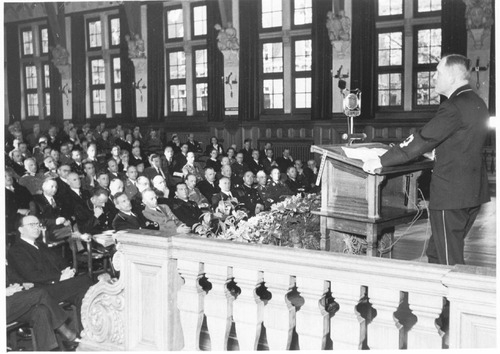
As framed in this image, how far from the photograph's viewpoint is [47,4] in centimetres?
2012

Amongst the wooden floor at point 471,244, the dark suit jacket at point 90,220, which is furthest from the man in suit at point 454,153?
the dark suit jacket at point 90,220

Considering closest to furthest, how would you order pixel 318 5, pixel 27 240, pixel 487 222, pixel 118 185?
pixel 27 240, pixel 118 185, pixel 487 222, pixel 318 5

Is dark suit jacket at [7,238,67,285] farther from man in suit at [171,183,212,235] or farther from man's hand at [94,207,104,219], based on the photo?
man in suit at [171,183,212,235]

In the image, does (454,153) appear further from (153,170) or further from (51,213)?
(153,170)

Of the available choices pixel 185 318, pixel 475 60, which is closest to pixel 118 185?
pixel 185 318

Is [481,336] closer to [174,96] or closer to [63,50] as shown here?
[174,96]

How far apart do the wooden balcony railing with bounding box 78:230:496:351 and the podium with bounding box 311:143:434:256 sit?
1047 millimetres

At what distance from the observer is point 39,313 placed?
4.22 meters

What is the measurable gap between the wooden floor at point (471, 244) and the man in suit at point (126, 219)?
107 inches

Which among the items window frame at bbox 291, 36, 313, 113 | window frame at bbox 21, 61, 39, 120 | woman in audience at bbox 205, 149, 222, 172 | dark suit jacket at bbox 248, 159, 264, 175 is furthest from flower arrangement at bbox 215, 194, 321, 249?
window frame at bbox 21, 61, 39, 120

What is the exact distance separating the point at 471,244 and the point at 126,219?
4010 mm

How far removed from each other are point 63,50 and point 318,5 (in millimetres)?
9698

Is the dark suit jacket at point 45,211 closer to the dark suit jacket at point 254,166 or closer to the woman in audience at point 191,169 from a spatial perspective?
the woman in audience at point 191,169

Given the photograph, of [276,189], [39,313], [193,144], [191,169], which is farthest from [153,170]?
[39,313]
